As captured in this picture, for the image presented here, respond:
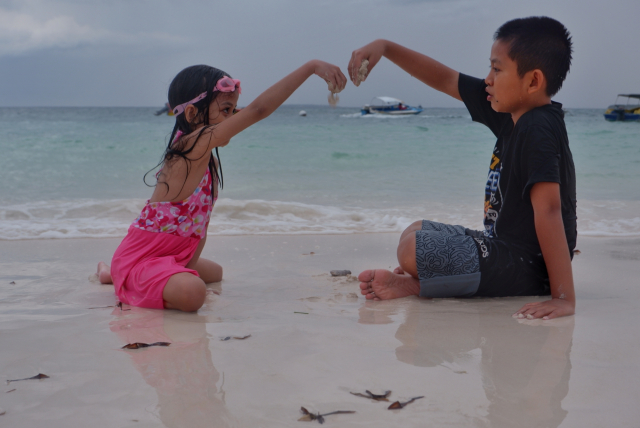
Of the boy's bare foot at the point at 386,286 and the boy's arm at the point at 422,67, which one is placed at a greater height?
the boy's arm at the point at 422,67

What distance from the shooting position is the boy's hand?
82.7 inches

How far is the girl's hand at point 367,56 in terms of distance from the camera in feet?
7.73

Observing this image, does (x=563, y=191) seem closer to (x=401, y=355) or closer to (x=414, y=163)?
(x=401, y=355)

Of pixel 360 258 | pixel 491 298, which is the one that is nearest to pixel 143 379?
pixel 491 298

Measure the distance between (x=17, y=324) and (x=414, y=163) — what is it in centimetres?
940

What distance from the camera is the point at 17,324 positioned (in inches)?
81.4

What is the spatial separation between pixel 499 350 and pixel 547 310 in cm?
47

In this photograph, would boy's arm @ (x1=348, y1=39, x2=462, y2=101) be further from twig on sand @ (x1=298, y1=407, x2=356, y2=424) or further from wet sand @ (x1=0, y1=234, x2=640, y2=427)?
twig on sand @ (x1=298, y1=407, x2=356, y2=424)

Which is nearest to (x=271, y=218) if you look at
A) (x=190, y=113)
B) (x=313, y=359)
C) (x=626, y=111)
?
(x=190, y=113)

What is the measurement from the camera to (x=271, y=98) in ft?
7.77

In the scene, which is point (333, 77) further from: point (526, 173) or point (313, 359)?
point (313, 359)

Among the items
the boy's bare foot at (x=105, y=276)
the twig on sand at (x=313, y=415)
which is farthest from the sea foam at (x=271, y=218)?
the twig on sand at (x=313, y=415)

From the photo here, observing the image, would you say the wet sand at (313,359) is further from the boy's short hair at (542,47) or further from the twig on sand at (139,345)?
the boy's short hair at (542,47)

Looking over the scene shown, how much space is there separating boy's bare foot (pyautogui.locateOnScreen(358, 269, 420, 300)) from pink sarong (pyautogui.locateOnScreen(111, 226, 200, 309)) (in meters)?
0.79
